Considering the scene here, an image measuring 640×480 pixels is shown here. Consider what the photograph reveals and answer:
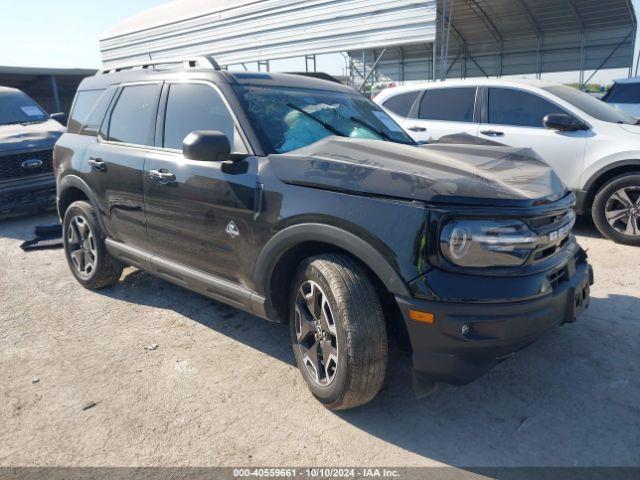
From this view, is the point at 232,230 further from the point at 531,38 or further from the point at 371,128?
the point at 531,38

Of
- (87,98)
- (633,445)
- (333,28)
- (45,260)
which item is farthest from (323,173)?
(333,28)

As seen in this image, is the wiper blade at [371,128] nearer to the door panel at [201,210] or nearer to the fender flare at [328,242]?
the door panel at [201,210]

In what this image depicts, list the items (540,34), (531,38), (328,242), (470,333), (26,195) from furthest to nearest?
(531,38)
(540,34)
(26,195)
(328,242)
(470,333)

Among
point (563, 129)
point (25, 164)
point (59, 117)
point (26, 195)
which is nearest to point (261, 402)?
point (563, 129)

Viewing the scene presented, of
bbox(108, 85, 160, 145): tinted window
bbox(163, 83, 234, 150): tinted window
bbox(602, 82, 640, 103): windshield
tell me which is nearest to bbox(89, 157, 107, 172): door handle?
bbox(108, 85, 160, 145): tinted window

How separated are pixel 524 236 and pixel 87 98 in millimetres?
4121

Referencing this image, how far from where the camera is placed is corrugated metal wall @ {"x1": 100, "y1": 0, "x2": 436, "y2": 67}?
1088 centimetres

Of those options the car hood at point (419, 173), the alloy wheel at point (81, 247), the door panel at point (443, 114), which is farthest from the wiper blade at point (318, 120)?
the door panel at point (443, 114)

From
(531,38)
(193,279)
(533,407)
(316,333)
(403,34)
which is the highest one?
(531,38)

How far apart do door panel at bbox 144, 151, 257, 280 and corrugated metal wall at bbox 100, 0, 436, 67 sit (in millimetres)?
8231

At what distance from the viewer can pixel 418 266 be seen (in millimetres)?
2238

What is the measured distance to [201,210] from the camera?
319 cm

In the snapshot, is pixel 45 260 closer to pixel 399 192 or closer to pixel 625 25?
pixel 399 192

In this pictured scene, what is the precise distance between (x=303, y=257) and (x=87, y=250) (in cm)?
260
